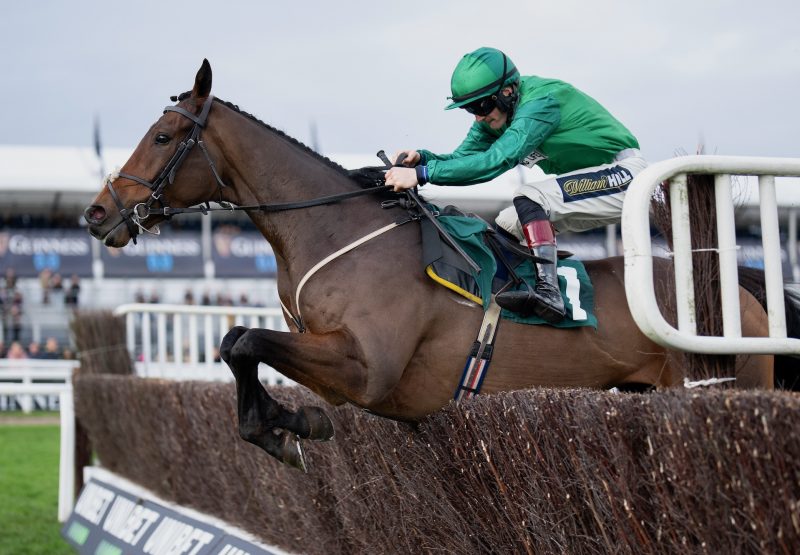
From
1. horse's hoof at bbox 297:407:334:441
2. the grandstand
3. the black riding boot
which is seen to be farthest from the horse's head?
the grandstand

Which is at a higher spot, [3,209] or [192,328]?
[3,209]

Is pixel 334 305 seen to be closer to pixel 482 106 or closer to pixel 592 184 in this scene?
pixel 482 106


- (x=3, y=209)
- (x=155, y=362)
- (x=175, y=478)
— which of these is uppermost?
(x=3, y=209)

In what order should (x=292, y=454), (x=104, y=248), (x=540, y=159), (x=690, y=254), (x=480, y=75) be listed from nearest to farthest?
(x=690, y=254) < (x=292, y=454) < (x=480, y=75) < (x=540, y=159) < (x=104, y=248)

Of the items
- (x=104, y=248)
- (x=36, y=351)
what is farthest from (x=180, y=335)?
(x=104, y=248)

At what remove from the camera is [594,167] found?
4.33 metres

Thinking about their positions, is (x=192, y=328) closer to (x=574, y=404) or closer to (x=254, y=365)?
(x=254, y=365)

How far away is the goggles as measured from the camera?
4.25 meters

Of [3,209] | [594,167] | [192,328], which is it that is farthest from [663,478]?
[3,209]

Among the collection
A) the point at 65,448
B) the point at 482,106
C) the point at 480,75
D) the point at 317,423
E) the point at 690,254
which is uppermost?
the point at 480,75

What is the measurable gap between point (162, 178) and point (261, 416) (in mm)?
1125

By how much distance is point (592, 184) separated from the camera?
426 centimetres

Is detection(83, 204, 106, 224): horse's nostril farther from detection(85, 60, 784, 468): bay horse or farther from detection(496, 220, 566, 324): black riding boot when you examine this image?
detection(496, 220, 566, 324): black riding boot

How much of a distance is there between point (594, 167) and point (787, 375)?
1229mm
